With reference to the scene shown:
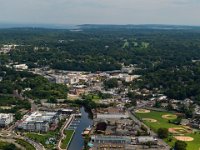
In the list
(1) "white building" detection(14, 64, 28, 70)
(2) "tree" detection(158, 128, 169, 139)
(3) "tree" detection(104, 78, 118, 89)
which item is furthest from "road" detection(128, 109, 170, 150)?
(1) "white building" detection(14, 64, 28, 70)

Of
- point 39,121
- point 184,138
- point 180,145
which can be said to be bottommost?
point 184,138

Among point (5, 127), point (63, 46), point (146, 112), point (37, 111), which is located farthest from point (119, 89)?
point (63, 46)

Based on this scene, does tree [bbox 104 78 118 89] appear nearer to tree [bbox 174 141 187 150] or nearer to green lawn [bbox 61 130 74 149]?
green lawn [bbox 61 130 74 149]

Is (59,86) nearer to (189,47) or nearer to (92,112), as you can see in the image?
(92,112)

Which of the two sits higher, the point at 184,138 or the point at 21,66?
the point at 21,66

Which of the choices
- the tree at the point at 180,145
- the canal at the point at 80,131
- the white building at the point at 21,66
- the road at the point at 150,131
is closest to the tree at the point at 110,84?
the canal at the point at 80,131

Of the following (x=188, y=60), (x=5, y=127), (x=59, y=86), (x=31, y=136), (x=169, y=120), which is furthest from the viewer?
(x=188, y=60)

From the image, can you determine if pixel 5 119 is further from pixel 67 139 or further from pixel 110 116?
pixel 110 116

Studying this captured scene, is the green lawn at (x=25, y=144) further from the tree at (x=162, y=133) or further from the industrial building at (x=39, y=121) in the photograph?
the tree at (x=162, y=133)

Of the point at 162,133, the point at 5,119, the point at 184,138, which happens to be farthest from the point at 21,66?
the point at 184,138
